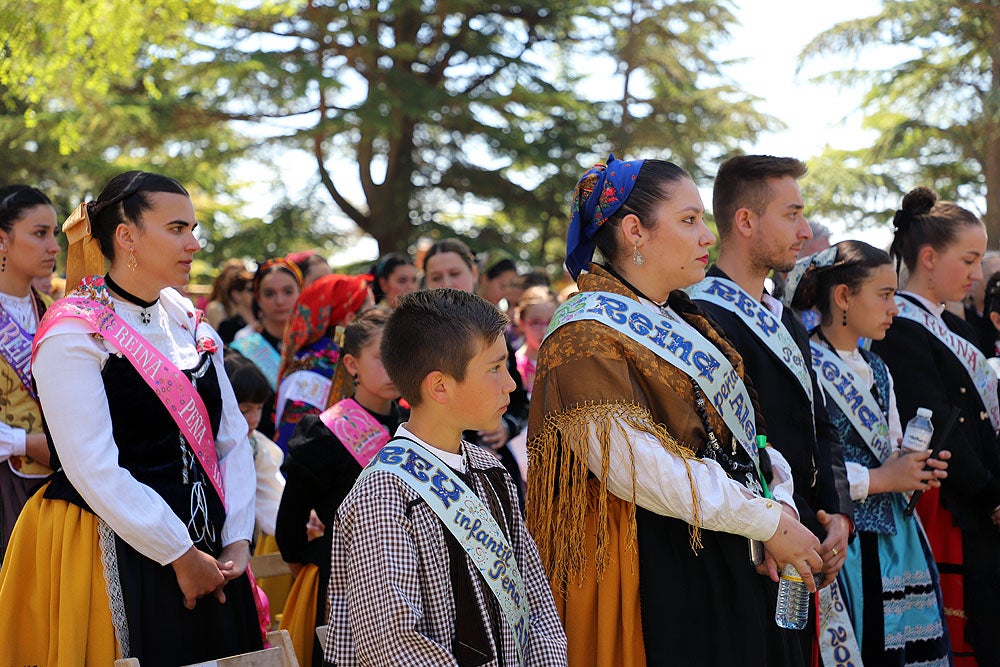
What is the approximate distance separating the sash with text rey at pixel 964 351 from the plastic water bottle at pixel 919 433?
0.70 meters

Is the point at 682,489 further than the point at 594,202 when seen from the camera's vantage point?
No

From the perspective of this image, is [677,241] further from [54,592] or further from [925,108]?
[925,108]

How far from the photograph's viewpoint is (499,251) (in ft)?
53.0

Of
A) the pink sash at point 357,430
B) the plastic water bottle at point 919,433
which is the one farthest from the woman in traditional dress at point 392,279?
the plastic water bottle at point 919,433

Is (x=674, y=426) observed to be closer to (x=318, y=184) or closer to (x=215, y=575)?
(x=215, y=575)

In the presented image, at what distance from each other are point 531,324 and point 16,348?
302 cm

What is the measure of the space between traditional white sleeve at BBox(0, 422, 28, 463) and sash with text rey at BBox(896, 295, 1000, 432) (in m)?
3.59

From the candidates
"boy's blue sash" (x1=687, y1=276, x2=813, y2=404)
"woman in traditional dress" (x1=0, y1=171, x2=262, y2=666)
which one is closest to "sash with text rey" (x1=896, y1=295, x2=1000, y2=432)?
"boy's blue sash" (x1=687, y1=276, x2=813, y2=404)

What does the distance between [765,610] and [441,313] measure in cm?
130

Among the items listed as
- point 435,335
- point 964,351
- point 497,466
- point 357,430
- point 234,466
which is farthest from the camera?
point 964,351

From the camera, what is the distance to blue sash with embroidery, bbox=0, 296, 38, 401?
375 cm

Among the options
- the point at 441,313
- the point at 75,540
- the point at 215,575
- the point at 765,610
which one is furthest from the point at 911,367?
the point at 75,540

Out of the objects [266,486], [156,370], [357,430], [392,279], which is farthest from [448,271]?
[156,370]

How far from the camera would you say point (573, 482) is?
115 inches
